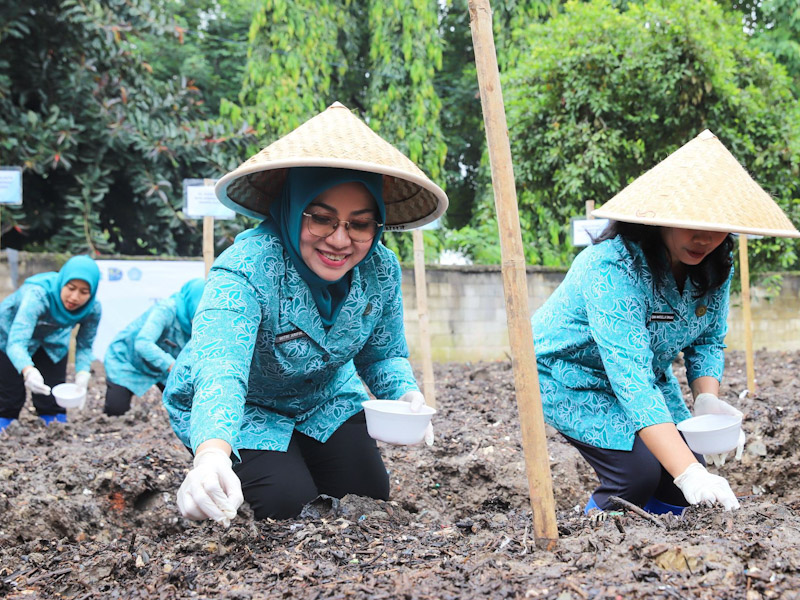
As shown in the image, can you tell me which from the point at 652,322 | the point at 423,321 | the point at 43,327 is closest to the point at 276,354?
the point at 652,322

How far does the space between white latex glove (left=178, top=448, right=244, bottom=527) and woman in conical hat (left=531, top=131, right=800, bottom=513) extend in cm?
115

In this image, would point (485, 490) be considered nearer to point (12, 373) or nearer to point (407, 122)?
point (12, 373)

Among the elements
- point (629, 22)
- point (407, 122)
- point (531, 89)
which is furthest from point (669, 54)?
point (407, 122)

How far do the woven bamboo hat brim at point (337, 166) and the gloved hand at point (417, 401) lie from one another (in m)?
0.56

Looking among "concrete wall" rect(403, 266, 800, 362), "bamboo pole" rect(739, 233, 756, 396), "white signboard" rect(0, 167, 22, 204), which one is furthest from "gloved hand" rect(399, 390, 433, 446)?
"concrete wall" rect(403, 266, 800, 362)

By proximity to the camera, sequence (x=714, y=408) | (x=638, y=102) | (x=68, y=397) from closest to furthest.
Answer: (x=714, y=408) < (x=68, y=397) < (x=638, y=102)

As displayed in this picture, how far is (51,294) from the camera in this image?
5.10 meters

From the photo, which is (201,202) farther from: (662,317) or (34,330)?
(662,317)

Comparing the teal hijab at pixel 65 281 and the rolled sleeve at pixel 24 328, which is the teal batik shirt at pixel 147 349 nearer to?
the teal hijab at pixel 65 281

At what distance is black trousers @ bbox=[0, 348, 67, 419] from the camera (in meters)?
5.16

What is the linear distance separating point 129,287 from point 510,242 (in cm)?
737

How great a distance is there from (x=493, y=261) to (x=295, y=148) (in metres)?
9.00

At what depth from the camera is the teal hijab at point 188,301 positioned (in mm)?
5297

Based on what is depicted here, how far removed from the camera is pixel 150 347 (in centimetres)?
526
